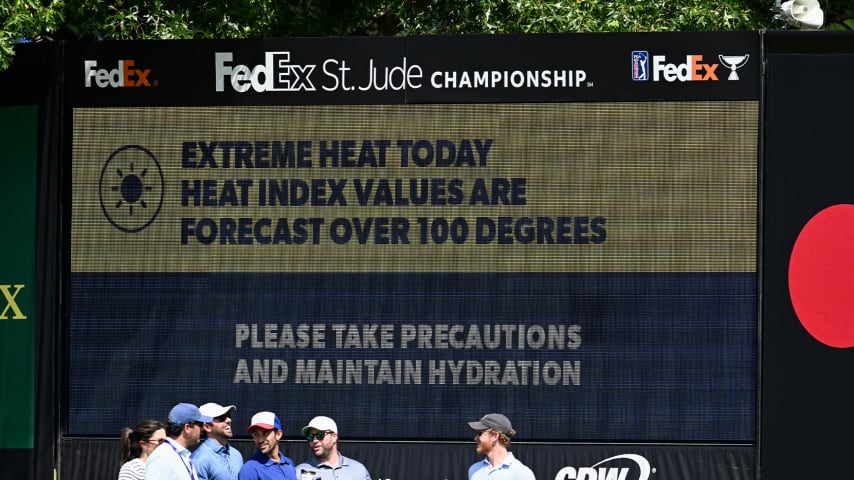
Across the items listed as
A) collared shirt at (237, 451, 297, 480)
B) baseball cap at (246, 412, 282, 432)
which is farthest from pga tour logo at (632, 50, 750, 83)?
collared shirt at (237, 451, 297, 480)

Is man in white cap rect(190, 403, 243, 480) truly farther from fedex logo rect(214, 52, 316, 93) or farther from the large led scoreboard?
fedex logo rect(214, 52, 316, 93)

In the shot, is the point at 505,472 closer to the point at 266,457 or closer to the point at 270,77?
the point at 266,457

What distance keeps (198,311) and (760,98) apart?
3.55 m

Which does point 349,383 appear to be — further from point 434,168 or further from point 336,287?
point 434,168

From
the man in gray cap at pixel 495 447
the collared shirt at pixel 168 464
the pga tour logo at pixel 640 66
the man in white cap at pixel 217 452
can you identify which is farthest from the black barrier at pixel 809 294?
the collared shirt at pixel 168 464

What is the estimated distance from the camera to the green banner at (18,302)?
8758mm

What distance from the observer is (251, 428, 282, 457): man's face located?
775 centimetres

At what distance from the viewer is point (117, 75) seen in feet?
28.7

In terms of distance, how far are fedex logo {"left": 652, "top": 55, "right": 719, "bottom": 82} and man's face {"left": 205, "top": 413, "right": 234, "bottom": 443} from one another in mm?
3166

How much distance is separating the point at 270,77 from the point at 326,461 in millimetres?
2352

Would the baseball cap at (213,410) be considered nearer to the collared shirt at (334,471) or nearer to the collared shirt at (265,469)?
the collared shirt at (265,469)

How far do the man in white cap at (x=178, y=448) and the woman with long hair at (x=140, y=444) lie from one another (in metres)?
0.06

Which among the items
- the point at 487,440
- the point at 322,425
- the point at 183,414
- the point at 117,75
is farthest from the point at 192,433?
the point at 117,75

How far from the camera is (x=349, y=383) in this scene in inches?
334
